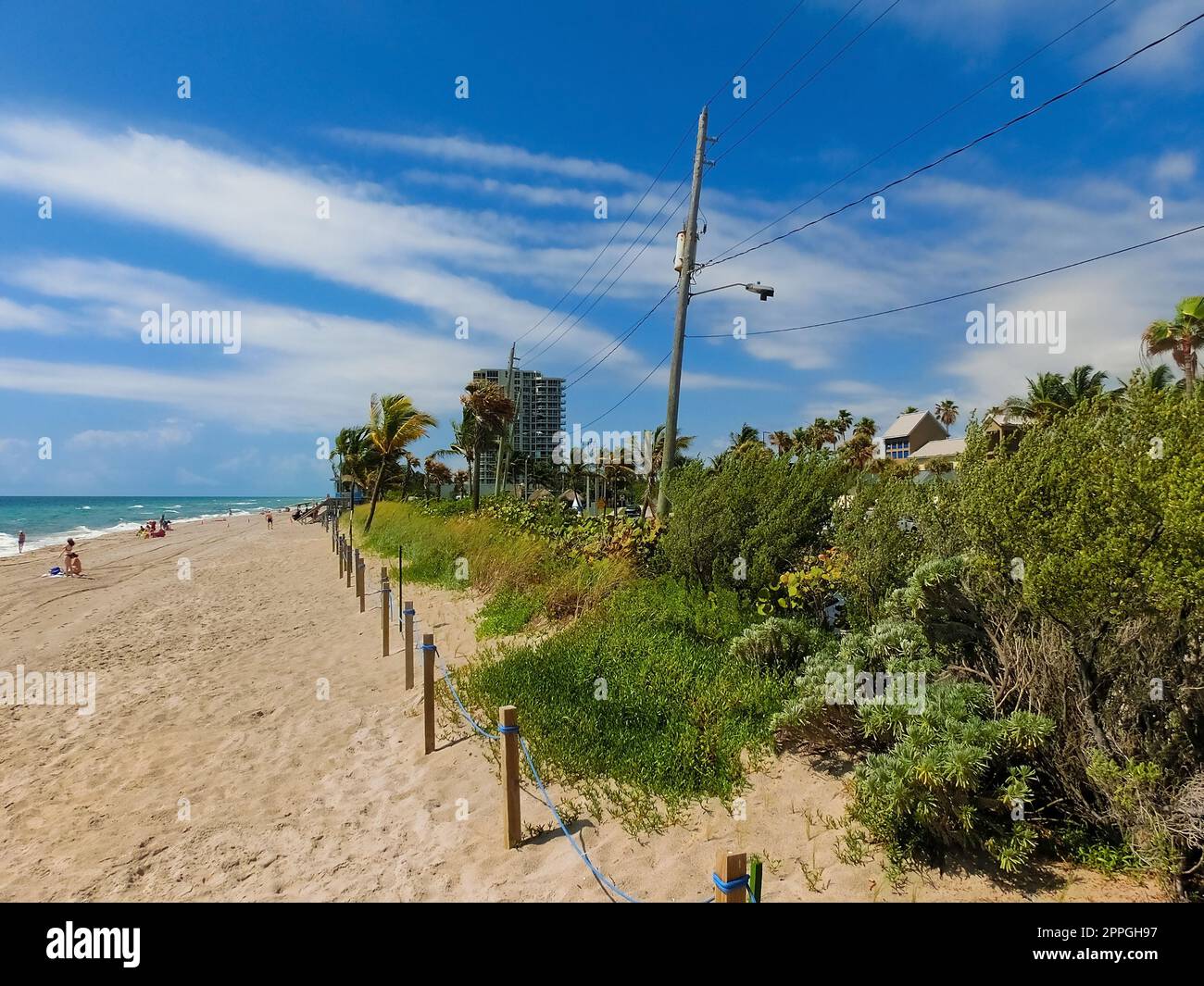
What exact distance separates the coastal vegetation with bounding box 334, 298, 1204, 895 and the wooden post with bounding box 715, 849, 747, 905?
1.71 metres

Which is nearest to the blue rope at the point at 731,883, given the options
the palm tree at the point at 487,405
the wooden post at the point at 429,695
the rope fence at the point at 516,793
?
the rope fence at the point at 516,793

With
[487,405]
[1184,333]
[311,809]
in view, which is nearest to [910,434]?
[1184,333]

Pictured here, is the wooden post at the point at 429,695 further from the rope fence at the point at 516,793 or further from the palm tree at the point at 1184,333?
the palm tree at the point at 1184,333

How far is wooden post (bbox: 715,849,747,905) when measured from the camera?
8.78ft

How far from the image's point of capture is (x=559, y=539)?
13469 mm

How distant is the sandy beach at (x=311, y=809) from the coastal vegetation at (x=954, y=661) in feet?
0.99

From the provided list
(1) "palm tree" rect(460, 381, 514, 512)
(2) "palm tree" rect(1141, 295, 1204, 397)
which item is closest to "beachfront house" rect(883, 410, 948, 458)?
(2) "palm tree" rect(1141, 295, 1204, 397)

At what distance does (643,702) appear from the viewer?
626 cm

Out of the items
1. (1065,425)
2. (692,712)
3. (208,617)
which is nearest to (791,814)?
(692,712)

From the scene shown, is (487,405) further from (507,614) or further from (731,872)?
(731,872)

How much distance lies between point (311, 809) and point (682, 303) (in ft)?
34.6

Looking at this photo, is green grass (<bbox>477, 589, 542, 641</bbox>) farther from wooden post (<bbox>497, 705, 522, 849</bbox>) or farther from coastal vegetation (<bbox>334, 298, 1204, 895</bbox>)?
wooden post (<bbox>497, 705, 522, 849</bbox>)
